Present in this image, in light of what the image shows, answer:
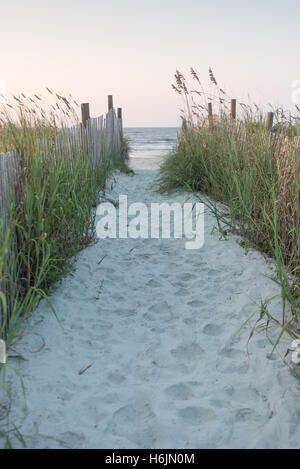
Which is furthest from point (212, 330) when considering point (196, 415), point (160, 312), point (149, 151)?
point (149, 151)

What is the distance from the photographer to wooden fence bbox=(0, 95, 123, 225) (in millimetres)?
2432

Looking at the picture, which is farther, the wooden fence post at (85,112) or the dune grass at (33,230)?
the wooden fence post at (85,112)

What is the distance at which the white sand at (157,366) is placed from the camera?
1790 millimetres

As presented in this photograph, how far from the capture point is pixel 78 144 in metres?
4.36

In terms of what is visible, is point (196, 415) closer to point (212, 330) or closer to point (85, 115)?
point (212, 330)

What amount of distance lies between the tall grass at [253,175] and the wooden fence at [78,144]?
1.11 metres

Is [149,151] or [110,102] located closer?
[110,102]

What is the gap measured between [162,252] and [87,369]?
1912 millimetres

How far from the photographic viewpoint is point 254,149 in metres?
3.77

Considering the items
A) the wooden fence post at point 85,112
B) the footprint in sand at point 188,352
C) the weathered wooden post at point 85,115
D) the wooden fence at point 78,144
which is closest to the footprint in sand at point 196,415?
the footprint in sand at point 188,352

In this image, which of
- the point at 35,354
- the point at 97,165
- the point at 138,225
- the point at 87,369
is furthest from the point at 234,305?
the point at 97,165

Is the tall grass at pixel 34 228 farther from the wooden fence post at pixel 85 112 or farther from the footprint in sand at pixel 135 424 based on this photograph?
the wooden fence post at pixel 85 112

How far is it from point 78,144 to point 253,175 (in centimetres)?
185
